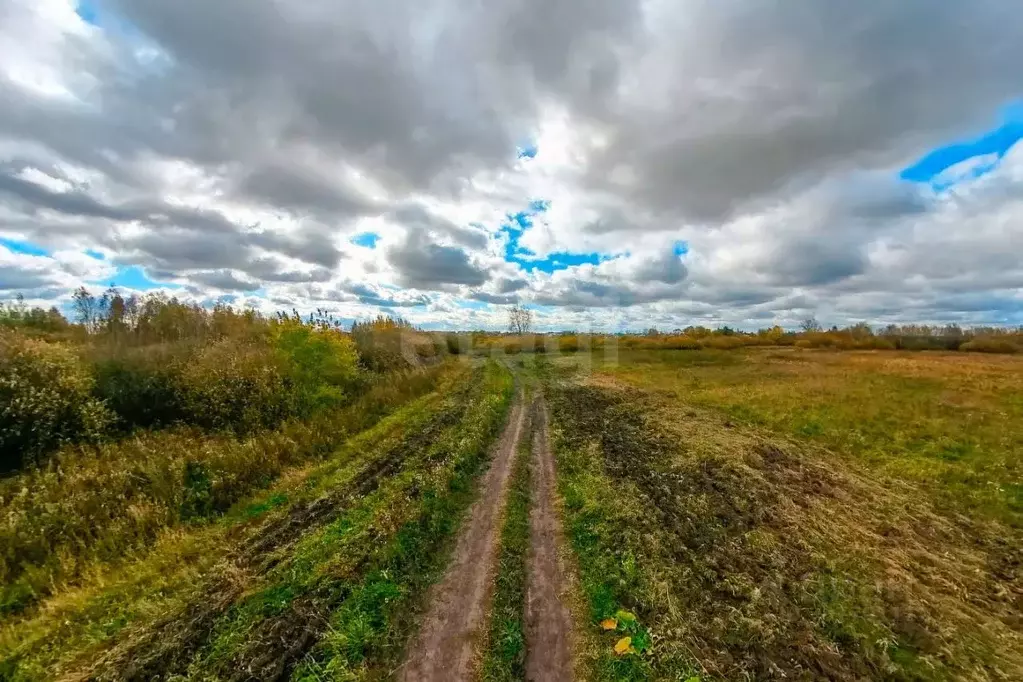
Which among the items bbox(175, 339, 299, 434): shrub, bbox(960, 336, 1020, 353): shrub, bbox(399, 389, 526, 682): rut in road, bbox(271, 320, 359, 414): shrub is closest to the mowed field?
bbox(399, 389, 526, 682): rut in road

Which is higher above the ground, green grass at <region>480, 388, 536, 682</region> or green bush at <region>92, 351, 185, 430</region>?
green bush at <region>92, 351, 185, 430</region>

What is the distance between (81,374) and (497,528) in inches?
631

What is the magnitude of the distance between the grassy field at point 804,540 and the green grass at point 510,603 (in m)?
1.10

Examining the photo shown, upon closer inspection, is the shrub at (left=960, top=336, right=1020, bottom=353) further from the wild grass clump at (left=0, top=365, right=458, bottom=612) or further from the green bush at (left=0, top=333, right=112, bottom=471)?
the green bush at (left=0, top=333, right=112, bottom=471)

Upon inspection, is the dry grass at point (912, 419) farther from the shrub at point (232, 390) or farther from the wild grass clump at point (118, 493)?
the shrub at point (232, 390)

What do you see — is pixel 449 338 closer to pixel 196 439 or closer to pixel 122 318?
pixel 122 318

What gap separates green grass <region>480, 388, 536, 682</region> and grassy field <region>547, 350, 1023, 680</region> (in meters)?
1.10

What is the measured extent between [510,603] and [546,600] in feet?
2.04

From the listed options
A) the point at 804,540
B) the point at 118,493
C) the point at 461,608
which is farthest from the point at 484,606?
the point at 118,493

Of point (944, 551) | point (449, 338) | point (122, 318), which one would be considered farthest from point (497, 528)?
point (449, 338)

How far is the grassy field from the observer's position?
A: 6.11 meters

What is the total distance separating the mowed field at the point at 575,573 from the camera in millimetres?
6039

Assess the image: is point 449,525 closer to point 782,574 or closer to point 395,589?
point 395,589

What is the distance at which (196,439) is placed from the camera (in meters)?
15.6
